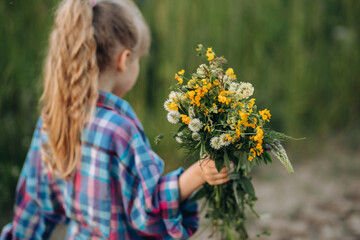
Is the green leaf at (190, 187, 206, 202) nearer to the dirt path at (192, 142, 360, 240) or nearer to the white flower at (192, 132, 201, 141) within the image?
the white flower at (192, 132, 201, 141)

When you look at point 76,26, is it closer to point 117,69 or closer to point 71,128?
point 117,69

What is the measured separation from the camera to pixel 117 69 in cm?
148

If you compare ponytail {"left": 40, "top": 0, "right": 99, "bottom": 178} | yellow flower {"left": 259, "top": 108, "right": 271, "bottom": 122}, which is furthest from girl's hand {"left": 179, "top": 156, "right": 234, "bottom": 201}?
ponytail {"left": 40, "top": 0, "right": 99, "bottom": 178}

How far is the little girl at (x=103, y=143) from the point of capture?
1314 mm

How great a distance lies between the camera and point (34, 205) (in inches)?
63.3

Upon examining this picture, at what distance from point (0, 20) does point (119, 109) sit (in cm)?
145

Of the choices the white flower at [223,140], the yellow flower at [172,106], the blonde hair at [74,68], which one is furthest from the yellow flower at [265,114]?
the blonde hair at [74,68]

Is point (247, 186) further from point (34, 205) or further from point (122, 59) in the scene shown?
point (34, 205)

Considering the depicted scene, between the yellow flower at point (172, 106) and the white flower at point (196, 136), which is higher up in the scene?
the yellow flower at point (172, 106)

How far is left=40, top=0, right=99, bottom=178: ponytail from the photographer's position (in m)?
1.36

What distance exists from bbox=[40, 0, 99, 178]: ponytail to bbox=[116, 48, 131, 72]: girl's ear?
0.11 meters

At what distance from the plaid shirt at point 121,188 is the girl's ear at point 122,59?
12 cm

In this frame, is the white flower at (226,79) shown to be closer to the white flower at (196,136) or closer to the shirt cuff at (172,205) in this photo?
the white flower at (196,136)

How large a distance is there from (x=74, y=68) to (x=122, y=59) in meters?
0.19
